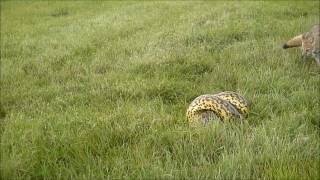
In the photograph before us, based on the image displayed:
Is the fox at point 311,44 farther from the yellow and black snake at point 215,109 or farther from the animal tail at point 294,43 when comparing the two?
the yellow and black snake at point 215,109

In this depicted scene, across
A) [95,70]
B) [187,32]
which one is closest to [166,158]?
[95,70]

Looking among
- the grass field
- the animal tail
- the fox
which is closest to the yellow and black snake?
the grass field

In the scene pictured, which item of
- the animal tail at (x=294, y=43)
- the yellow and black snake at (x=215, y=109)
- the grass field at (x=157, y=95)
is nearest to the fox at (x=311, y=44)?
the animal tail at (x=294, y=43)

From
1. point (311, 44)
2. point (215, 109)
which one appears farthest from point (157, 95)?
point (311, 44)

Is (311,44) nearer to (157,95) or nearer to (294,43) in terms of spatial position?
(294,43)

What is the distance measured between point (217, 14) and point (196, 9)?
189cm

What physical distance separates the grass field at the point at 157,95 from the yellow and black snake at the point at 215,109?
0.15 m

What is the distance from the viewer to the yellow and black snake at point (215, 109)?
560 centimetres

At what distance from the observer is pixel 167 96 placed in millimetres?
7047

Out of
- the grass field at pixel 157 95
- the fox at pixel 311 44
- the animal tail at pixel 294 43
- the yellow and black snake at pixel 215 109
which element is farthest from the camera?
the animal tail at pixel 294 43

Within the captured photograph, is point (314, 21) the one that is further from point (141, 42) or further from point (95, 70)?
point (95, 70)

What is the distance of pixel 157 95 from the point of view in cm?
704

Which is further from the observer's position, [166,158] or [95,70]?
[95,70]

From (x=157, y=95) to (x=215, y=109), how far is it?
1.54m
